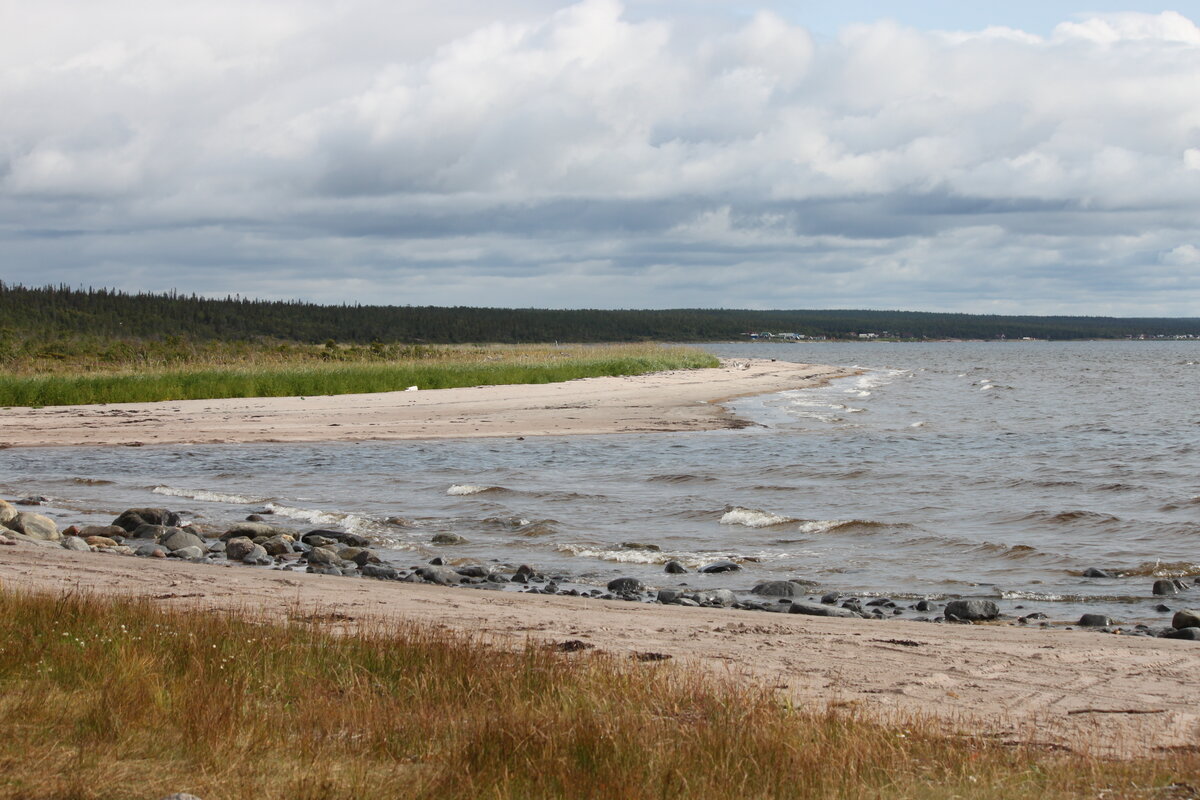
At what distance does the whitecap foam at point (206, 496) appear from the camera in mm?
18844

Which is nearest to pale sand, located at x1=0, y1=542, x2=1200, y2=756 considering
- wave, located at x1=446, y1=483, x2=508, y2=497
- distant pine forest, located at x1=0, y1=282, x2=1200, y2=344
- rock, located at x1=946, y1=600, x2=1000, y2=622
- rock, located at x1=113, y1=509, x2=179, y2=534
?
rock, located at x1=946, y1=600, x2=1000, y2=622

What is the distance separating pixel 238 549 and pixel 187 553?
60 centimetres

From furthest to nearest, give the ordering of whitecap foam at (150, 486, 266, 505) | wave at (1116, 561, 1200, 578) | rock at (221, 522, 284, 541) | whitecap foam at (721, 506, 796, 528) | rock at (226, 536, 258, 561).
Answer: whitecap foam at (150, 486, 266, 505)
whitecap foam at (721, 506, 796, 528)
rock at (221, 522, 284, 541)
rock at (226, 536, 258, 561)
wave at (1116, 561, 1200, 578)

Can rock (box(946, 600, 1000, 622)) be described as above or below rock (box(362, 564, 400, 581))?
above

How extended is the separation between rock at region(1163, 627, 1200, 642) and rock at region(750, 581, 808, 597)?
367 cm

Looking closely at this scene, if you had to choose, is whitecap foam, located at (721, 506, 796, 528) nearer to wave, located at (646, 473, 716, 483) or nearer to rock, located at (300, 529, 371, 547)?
wave, located at (646, 473, 716, 483)

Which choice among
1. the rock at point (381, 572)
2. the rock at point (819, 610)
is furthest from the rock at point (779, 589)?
the rock at point (381, 572)

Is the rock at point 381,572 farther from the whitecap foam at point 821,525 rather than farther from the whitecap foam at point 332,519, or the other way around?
the whitecap foam at point 821,525

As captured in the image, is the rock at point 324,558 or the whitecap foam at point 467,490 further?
the whitecap foam at point 467,490

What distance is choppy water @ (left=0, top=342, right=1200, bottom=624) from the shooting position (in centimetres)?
1360

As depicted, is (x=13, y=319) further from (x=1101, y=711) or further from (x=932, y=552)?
(x=1101, y=711)

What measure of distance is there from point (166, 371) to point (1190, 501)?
3651 centimetres

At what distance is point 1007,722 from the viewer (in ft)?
21.2

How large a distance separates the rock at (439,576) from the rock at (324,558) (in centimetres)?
126
